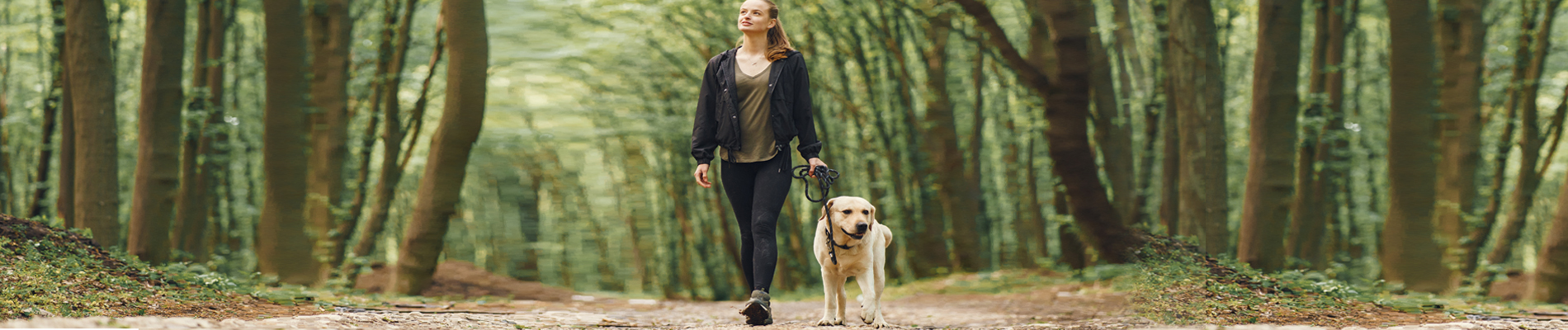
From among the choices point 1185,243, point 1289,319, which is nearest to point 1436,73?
point 1185,243

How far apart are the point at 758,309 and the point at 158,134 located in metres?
5.83

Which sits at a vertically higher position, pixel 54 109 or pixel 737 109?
pixel 54 109

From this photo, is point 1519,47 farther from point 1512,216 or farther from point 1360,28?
point 1360,28

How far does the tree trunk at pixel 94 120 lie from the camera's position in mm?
7535

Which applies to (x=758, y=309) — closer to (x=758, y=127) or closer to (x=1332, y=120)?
(x=758, y=127)

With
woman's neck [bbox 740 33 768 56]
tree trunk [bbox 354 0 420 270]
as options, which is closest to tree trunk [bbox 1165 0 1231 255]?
woman's neck [bbox 740 33 768 56]

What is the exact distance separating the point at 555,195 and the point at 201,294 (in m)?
24.1

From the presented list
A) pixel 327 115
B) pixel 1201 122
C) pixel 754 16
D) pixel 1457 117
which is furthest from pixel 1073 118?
pixel 327 115

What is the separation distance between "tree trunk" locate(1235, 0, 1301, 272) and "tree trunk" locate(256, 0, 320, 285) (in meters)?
6.74

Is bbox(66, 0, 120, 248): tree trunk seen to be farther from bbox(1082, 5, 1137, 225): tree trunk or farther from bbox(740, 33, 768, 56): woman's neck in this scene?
bbox(1082, 5, 1137, 225): tree trunk

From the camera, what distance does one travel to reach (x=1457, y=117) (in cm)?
747

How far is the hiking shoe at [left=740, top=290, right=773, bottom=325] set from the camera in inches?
189

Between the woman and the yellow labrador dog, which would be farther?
the woman

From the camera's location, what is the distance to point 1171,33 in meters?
6.55
